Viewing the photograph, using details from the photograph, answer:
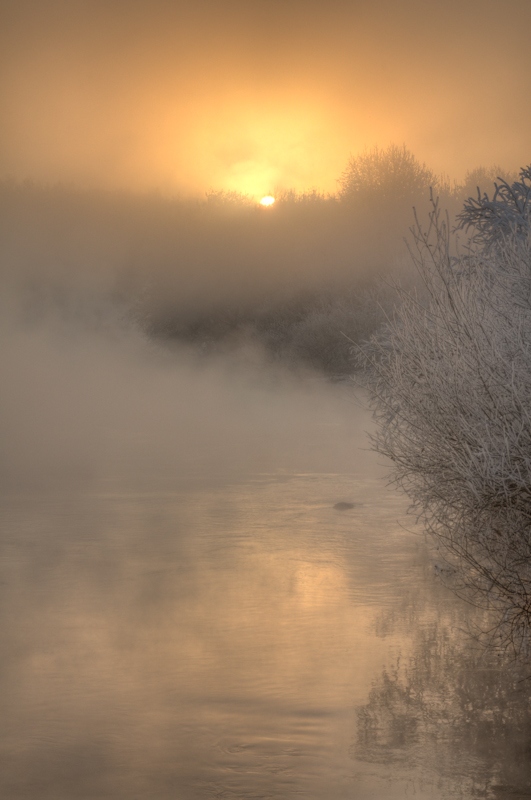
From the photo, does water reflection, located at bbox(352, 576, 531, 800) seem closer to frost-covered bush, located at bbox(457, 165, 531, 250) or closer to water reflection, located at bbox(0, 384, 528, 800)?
water reflection, located at bbox(0, 384, 528, 800)

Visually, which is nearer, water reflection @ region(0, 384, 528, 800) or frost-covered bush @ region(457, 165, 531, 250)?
water reflection @ region(0, 384, 528, 800)

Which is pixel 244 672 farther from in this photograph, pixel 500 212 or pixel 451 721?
pixel 500 212

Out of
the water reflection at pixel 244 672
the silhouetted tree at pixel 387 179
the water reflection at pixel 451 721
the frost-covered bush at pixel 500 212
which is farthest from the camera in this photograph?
the silhouetted tree at pixel 387 179

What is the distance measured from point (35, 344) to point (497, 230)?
46060mm

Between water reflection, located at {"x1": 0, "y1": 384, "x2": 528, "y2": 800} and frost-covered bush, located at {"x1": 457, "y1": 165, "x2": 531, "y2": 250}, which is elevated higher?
frost-covered bush, located at {"x1": 457, "y1": 165, "x2": 531, "y2": 250}

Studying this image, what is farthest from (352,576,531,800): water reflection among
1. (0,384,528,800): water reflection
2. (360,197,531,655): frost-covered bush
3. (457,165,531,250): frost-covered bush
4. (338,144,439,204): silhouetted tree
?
(338,144,439,204): silhouetted tree

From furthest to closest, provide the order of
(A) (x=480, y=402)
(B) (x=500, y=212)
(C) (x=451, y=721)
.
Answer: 1. (B) (x=500, y=212)
2. (C) (x=451, y=721)
3. (A) (x=480, y=402)

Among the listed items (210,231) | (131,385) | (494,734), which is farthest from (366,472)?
(131,385)

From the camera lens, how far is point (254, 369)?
33.9m

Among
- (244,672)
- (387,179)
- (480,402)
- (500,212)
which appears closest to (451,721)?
(244,672)

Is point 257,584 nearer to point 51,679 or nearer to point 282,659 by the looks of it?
point 282,659

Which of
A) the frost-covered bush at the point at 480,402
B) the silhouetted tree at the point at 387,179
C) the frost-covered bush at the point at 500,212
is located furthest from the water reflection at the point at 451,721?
the silhouetted tree at the point at 387,179

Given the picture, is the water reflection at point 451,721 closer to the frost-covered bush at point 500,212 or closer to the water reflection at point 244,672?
the water reflection at point 244,672

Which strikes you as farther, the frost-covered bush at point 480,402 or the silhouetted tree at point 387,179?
the silhouetted tree at point 387,179
